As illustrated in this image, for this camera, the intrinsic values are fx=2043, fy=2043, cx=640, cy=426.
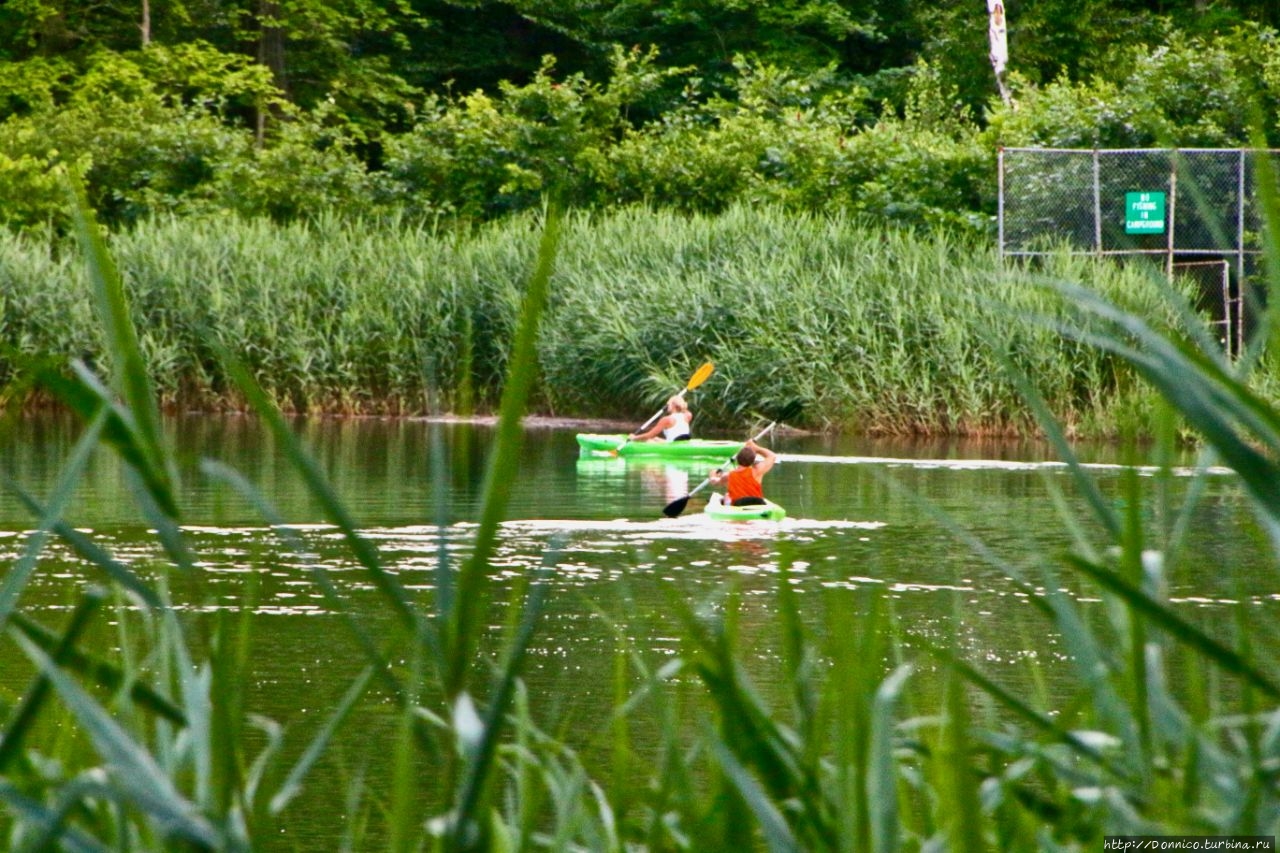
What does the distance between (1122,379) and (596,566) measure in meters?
10.4

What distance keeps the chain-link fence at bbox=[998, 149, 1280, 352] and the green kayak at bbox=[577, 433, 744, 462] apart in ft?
14.5

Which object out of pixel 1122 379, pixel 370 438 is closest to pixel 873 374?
pixel 1122 379

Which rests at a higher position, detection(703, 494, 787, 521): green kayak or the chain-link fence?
the chain-link fence

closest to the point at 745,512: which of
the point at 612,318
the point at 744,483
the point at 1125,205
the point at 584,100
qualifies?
the point at 744,483

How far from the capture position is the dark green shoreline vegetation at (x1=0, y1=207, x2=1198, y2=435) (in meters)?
21.5

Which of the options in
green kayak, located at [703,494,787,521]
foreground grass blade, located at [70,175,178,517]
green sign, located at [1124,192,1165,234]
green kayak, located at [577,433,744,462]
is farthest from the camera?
green sign, located at [1124,192,1165,234]

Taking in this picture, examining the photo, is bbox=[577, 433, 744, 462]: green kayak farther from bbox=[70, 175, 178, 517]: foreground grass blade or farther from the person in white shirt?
bbox=[70, 175, 178, 517]: foreground grass blade

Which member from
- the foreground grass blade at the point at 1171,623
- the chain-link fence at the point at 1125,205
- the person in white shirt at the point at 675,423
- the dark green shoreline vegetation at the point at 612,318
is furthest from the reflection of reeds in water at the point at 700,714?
the chain-link fence at the point at 1125,205

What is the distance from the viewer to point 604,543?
13.1 metres

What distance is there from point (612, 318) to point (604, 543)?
1025cm

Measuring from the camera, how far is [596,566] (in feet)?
39.6

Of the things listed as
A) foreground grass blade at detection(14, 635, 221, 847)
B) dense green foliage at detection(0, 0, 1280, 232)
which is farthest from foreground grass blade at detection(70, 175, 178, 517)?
dense green foliage at detection(0, 0, 1280, 232)

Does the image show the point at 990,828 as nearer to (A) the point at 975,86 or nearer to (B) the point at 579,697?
(B) the point at 579,697

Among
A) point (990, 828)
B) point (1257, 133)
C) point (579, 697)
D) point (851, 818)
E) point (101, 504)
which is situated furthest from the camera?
point (101, 504)
